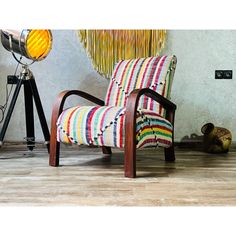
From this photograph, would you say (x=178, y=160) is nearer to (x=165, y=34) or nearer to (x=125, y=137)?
(x=125, y=137)

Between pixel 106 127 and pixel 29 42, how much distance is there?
109 centimetres

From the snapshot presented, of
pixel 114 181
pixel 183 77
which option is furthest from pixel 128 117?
pixel 183 77

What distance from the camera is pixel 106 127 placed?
6.81 ft

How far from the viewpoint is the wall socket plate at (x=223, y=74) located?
3.37 m

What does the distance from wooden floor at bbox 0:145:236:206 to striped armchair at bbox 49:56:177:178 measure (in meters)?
0.16

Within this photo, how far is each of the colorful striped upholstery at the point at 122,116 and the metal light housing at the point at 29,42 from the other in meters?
0.61

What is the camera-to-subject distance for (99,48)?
10.8 ft

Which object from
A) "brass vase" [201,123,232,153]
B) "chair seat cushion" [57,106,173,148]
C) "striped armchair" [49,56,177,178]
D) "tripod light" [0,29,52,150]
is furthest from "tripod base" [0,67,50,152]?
"brass vase" [201,123,232,153]

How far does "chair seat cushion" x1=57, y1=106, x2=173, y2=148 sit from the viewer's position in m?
2.05

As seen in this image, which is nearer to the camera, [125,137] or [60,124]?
[125,137]

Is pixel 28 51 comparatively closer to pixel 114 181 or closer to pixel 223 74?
pixel 114 181

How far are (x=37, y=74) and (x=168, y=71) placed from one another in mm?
1375
